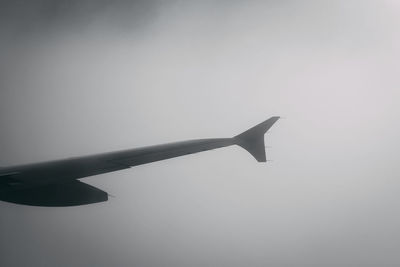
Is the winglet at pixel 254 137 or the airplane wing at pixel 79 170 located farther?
the winglet at pixel 254 137

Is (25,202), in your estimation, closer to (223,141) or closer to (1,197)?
(1,197)

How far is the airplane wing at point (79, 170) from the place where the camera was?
5.99 m

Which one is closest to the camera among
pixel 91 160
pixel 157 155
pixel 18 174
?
pixel 18 174

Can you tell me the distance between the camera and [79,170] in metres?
6.20

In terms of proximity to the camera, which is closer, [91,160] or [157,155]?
[91,160]

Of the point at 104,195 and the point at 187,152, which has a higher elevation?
Result: the point at 187,152

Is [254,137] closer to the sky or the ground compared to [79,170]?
closer to the sky

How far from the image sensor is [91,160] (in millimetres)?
6285

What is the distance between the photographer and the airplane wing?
5.99m

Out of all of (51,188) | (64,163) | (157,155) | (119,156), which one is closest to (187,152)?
(157,155)

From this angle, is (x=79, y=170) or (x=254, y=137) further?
(x=254, y=137)

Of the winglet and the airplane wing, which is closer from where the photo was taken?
the airplane wing

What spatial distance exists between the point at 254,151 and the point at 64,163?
13.7 feet

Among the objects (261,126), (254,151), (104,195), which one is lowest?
(104,195)
